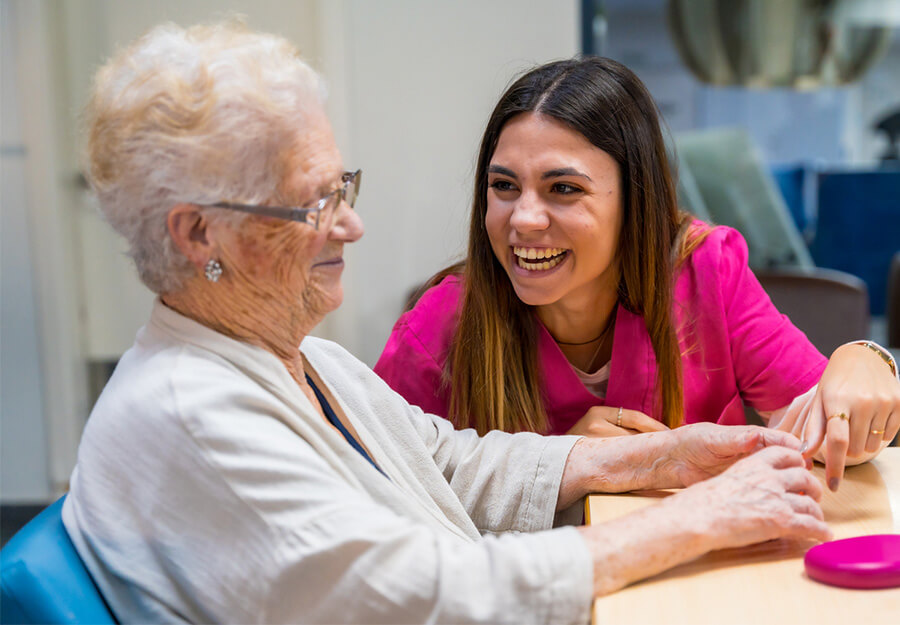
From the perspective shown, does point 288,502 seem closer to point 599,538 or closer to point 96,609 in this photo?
point 96,609

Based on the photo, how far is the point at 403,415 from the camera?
1305 mm

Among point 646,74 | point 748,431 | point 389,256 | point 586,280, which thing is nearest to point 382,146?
point 389,256

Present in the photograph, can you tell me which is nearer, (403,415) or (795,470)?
(795,470)

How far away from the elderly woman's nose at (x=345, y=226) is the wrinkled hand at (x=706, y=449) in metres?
0.51

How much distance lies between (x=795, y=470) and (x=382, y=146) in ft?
7.82

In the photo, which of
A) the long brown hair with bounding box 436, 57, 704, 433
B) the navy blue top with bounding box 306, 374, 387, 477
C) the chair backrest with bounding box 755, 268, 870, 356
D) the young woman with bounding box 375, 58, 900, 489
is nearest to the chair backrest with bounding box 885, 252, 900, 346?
the chair backrest with bounding box 755, 268, 870, 356

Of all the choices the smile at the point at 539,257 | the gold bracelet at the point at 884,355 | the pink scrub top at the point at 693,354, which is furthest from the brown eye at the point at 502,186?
the gold bracelet at the point at 884,355

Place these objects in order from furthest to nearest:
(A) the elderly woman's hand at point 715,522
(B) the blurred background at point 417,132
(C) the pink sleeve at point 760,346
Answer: (B) the blurred background at point 417,132
(C) the pink sleeve at point 760,346
(A) the elderly woman's hand at point 715,522

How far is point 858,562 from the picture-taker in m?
0.89

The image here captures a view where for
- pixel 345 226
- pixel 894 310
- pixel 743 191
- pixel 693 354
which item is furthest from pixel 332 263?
pixel 743 191

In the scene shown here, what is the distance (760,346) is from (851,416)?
0.41 metres

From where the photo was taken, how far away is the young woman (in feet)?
4.82

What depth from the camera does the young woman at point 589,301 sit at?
1468mm

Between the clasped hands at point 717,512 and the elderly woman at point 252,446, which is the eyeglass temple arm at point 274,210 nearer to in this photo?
the elderly woman at point 252,446
